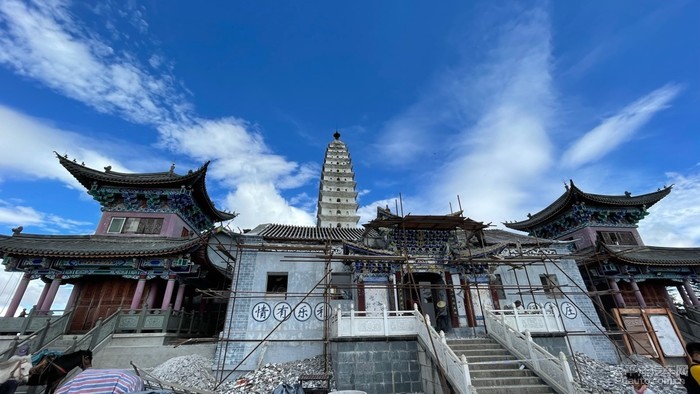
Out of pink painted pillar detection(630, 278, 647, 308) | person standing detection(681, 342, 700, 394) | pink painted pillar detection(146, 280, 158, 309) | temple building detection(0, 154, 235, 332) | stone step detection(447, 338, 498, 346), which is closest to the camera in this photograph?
person standing detection(681, 342, 700, 394)

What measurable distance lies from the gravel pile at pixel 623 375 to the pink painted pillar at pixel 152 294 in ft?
55.6

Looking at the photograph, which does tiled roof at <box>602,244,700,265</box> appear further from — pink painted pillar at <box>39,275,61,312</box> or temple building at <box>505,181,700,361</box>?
pink painted pillar at <box>39,275,61,312</box>

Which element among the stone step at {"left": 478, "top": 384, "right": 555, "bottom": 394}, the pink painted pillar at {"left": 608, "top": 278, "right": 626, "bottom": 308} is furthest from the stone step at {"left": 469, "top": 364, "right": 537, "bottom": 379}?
the pink painted pillar at {"left": 608, "top": 278, "right": 626, "bottom": 308}

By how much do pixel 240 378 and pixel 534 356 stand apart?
981 centimetres

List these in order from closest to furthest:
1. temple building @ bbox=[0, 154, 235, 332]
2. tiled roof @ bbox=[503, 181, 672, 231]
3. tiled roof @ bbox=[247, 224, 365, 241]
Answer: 1. temple building @ bbox=[0, 154, 235, 332]
2. tiled roof @ bbox=[247, 224, 365, 241]
3. tiled roof @ bbox=[503, 181, 672, 231]

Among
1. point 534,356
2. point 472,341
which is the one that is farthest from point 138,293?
point 534,356

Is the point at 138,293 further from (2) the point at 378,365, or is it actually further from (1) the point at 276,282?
(2) the point at 378,365

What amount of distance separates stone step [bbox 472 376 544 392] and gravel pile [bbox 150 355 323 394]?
5398 mm

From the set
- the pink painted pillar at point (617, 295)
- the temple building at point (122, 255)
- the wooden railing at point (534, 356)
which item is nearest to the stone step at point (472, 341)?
the wooden railing at point (534, 356)

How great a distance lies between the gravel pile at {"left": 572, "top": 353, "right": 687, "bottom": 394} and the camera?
1009cm

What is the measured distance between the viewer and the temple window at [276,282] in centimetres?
1330

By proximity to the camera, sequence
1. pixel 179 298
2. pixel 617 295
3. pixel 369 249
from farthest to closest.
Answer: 1. pixel 617 295
2. pixel 179 298
3. pixel 369 249

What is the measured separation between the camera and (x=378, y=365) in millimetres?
9805

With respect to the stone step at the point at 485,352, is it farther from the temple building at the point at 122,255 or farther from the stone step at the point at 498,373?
the temple building at the point at 122,255
